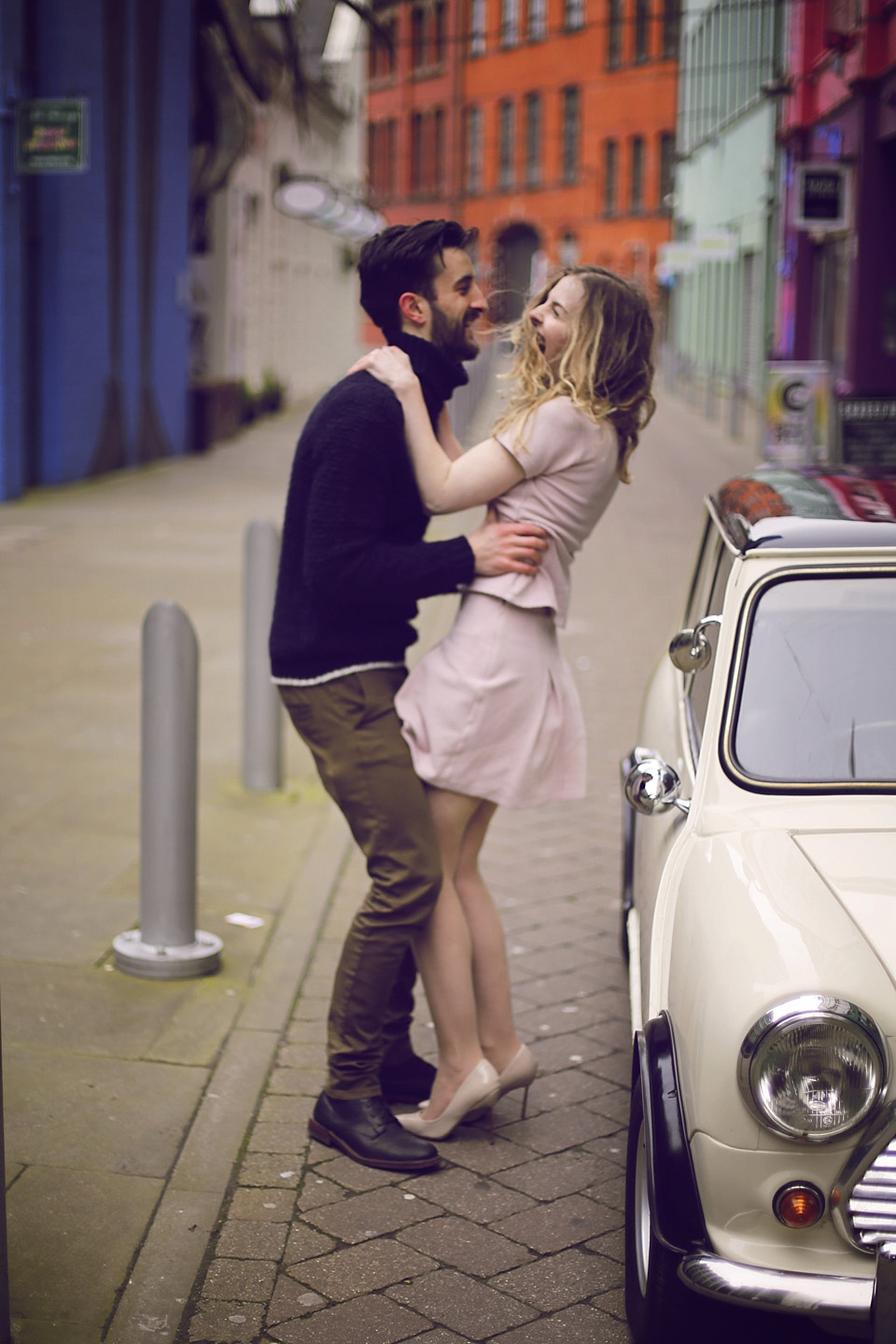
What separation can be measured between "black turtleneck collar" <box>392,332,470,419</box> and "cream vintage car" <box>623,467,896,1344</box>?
0.73 metres

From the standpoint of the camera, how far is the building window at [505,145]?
221 feet

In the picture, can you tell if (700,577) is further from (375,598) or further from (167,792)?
(167,792)

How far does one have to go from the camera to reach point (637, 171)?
2451 inches

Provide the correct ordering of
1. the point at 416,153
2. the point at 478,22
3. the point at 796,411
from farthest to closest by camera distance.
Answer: the point at 416,153, the point at 478,22, the point at 796,411

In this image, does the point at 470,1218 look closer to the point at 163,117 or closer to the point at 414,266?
the point at 414,266

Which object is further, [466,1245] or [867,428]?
[867,428]

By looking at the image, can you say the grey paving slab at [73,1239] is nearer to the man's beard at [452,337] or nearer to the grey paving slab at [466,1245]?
the grey paving slab at [466,1245]

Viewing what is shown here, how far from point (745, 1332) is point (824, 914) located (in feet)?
2.61

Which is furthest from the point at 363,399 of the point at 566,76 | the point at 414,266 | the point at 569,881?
the point at 566,76

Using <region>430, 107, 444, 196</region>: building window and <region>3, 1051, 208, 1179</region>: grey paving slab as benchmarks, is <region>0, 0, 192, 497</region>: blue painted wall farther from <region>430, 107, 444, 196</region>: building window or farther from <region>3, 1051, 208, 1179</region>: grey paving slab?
<region>430, 107, 444, 196</region>: building window

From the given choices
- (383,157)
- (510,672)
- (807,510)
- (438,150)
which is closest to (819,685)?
(807,510)

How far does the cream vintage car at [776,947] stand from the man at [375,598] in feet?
1.77

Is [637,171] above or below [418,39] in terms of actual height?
below

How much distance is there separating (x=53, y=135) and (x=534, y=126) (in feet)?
182
